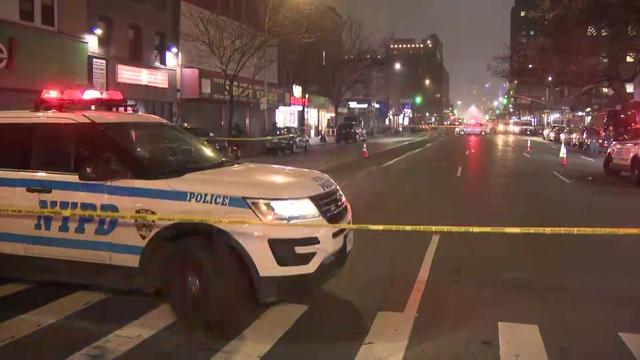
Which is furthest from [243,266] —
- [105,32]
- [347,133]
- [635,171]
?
[347,133]

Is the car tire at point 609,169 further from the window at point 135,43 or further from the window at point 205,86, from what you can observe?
the window at point 205,86

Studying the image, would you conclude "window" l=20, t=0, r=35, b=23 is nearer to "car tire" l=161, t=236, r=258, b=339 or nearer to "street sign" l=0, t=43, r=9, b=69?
"street sign" l=0, t=43, r=9, b=69

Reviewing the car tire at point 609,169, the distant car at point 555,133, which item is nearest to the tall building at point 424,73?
the distant car at point 555,133

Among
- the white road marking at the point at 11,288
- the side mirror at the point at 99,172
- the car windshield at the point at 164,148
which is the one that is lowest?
the white road marking at the point at 11,288

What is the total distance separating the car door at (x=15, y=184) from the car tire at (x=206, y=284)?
1.55m

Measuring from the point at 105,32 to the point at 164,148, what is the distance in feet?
72.1

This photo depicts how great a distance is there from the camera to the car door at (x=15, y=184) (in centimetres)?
636

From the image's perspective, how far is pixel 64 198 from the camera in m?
6.14

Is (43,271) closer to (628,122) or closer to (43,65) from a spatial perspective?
(43,65)

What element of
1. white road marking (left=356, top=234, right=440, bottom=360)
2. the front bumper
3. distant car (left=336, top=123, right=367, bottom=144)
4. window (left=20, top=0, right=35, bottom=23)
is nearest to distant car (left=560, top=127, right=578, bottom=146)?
distant car (left=336, top=123, right=367, bottom=144)

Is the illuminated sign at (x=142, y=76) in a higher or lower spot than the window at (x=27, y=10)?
lower

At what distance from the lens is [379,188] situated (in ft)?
55.8

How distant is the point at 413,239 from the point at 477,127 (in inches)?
2435

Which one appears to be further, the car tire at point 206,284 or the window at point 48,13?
the window at point 48,13
